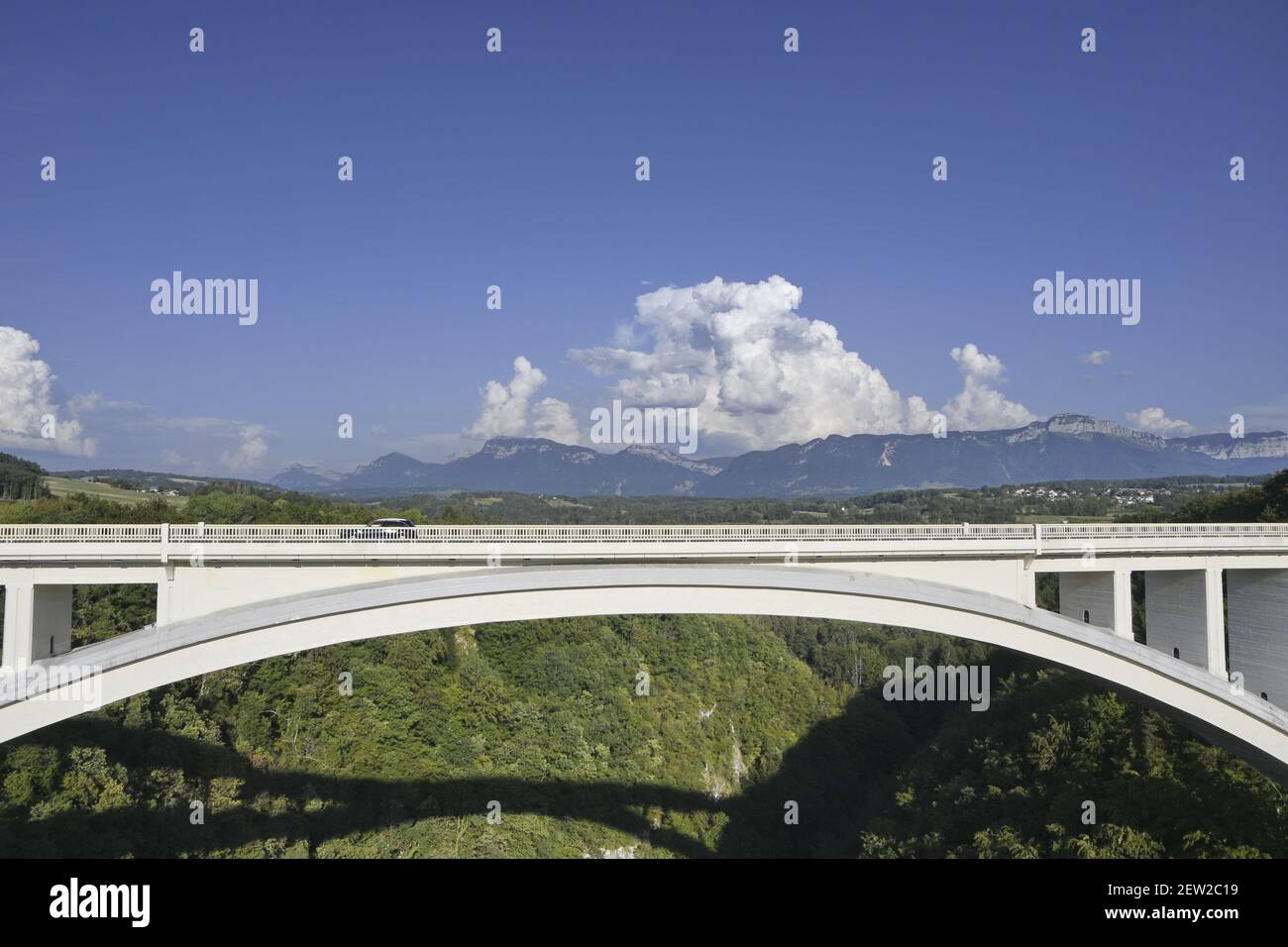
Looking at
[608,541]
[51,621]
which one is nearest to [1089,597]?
[608,541]

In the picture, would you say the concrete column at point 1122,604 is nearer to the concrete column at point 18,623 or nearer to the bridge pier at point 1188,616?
the bridge pier at point 1188,616

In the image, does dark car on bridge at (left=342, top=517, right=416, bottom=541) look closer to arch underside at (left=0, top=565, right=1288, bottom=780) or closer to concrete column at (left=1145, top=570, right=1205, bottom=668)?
arch underside at (left=0, top=565, right=1288, bottom=780)

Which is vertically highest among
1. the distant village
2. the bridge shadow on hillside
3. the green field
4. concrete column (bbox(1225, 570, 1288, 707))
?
the green field

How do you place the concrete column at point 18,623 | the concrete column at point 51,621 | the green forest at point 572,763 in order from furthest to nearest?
the green forest at point 572,763 < the concrete column at point 51,621 < the concrete column at point 18,623

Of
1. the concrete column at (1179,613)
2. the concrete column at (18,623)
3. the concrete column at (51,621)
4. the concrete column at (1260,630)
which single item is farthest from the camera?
the concrete column at (1260,630)

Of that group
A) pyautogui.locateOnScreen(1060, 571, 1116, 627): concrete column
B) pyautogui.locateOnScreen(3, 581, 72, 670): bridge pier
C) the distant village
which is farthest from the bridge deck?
the distant village

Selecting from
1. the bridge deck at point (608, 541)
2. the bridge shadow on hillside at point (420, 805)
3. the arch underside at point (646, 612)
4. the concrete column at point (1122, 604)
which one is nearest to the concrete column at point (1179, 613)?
the bridge deck at point (608, 541)
